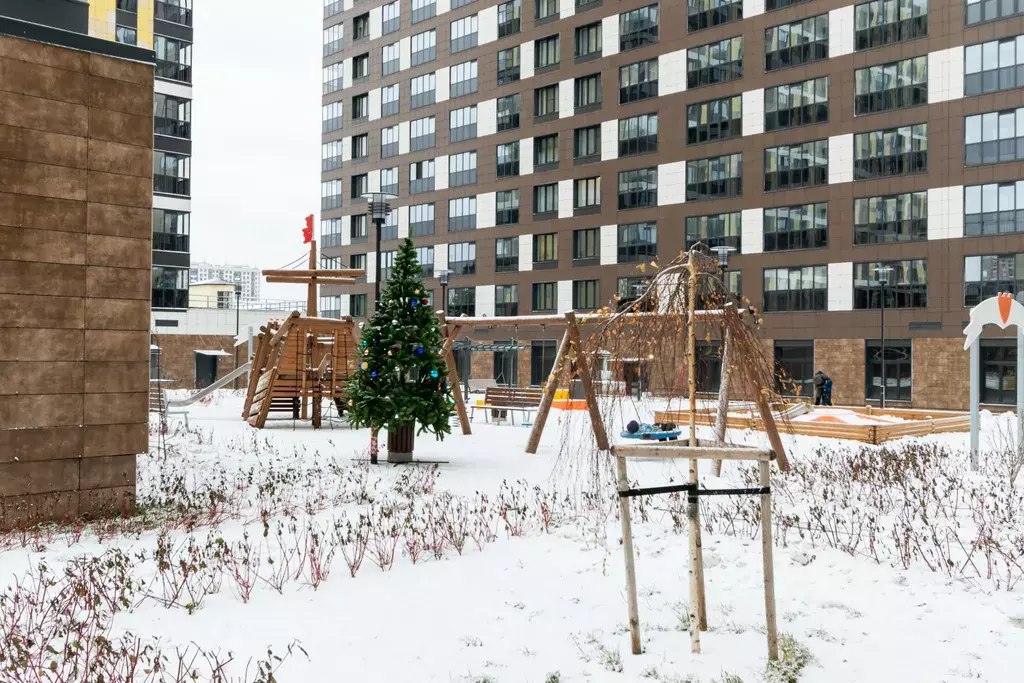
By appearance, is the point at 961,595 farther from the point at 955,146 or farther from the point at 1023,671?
the point at 955,146

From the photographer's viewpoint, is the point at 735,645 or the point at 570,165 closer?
the point at 735,645

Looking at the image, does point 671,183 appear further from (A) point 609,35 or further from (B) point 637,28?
(A) point 609,35

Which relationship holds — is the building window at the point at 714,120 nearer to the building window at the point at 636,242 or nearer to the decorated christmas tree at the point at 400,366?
the building window at the point at 636,242

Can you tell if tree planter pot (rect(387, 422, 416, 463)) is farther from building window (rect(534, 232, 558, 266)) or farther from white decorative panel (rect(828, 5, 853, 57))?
building window (rect(534, 232, 558, 266))

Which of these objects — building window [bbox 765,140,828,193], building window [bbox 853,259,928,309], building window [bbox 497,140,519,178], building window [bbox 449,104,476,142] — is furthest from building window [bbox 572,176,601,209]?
building window [bbox 853,259,928,309]

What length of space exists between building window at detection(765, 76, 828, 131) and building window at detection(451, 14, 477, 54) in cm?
2105

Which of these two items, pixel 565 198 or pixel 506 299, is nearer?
pixel 565 198

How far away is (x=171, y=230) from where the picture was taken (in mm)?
48406

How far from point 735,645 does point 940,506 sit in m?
4.81

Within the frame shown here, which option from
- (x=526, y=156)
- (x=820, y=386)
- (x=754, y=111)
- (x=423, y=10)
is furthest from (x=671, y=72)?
(x=423, y=10)

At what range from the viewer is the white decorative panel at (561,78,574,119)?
48.2 m

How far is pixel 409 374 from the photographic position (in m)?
13.9

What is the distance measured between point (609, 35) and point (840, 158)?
49.7 feet

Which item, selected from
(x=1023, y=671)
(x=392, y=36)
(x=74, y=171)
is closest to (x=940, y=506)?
(x=1023, y=671)
